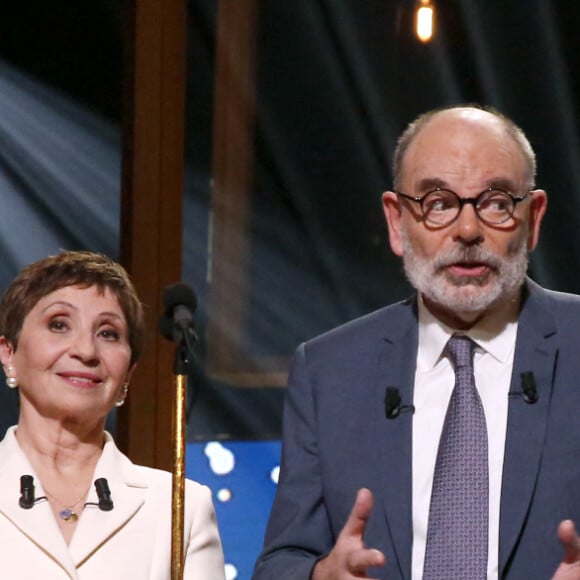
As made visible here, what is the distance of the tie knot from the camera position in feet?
8.07

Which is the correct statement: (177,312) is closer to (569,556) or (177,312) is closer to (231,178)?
(569,556)

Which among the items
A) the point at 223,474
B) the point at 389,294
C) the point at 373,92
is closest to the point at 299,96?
the point at 373,92

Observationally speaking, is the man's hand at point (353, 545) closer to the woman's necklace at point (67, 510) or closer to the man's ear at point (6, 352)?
the woman's necklace at point (67, 510)

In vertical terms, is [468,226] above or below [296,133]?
below

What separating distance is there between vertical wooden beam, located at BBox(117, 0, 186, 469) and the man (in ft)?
3.47

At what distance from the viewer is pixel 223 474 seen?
3.66 metres

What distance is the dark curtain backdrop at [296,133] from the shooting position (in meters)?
3.67

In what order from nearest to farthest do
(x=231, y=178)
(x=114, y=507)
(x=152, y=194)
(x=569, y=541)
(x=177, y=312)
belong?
(x=569, y=541)
(x=177, y=312)
(x=114, y=507)
(x=152, y=194)
(x=231, y=178)

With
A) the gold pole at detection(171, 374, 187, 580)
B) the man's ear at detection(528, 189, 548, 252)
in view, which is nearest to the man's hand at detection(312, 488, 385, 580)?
the gold pole at detection(171, 374, 187, 580)

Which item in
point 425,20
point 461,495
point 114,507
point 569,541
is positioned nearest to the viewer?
point 569,541

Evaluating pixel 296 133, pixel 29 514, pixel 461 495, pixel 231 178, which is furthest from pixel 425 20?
pixel 29 514

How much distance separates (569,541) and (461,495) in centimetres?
30

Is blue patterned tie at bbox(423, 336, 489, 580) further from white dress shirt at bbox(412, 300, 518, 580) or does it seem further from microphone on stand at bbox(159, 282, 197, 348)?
microphone on stand at bbox(159, 282, 197, 348)

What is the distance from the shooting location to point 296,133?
3.96 meters
